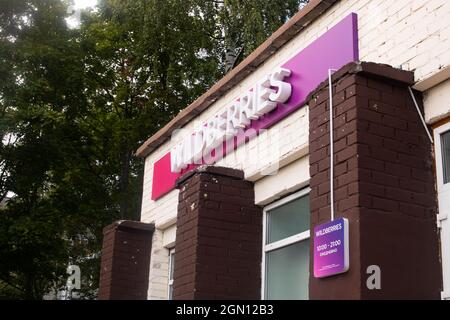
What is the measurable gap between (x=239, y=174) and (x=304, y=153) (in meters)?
1.05

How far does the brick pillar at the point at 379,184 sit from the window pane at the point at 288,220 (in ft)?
4.05

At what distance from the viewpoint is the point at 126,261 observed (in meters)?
8.63

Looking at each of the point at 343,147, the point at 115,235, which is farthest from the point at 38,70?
the point at 343,147

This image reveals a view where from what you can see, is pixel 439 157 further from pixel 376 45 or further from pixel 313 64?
pixel 313 64

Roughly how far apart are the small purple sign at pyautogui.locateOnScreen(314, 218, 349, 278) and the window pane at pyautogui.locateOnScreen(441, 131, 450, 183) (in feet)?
3.02

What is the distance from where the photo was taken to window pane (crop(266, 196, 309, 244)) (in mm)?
5973

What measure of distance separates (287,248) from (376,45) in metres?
2.20

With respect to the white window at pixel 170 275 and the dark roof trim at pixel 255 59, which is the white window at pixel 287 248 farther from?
the white window at pixel 170 275

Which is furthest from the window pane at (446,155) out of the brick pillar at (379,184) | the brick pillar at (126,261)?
the brick pillar at (126,261)

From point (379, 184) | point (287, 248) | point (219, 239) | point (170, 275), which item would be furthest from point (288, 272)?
point (170, 275)

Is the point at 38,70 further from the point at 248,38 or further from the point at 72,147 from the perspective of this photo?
the point at 248,38

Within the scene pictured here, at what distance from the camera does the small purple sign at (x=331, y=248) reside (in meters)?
4.12

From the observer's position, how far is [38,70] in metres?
14.9

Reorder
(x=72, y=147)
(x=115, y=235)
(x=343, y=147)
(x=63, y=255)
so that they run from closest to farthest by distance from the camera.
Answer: (x=343, y=147) < (x=115, y=235) < (x=63, y=255) < (x=72, y=147)
